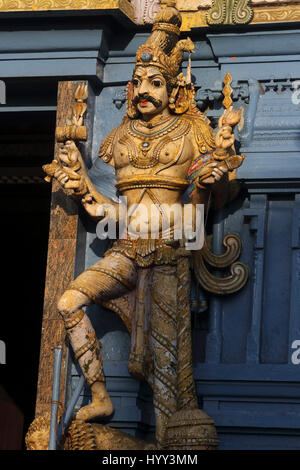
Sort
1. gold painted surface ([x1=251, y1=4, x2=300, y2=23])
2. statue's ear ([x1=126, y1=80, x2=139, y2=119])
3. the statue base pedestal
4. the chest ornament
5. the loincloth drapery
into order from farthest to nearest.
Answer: gold painted surface ([x1=251, y1=4, x2=300, y2=23]) < statue's ear ([x1=126, y1=80, x2=139, y2=119]) < the chest ornament < the loincloth drapery < the statue base pedestal

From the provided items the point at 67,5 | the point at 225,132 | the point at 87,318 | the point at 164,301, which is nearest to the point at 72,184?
the point at 87,318

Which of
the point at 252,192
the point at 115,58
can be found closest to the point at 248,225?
the point at 252,192

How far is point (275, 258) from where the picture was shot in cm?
856

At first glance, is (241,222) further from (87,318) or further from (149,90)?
(87,318)

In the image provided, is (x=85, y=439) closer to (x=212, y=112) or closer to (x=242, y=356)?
(x=242, y=356)

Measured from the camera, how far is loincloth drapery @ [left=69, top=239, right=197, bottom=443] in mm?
8039


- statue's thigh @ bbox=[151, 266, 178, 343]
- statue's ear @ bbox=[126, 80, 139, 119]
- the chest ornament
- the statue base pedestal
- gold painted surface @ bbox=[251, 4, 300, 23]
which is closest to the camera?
the statue base pedestal

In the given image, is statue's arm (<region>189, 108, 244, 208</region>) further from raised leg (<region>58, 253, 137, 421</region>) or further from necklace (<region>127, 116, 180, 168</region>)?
raised leg (<region>58, 253, 137, 421</region>)

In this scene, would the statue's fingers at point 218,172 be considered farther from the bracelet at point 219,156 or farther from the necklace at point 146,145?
the necklace at point 146,145

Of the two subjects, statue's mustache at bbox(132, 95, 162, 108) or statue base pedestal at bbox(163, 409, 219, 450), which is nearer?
statue base pedestal at bbox(163, 409, 219, 450)

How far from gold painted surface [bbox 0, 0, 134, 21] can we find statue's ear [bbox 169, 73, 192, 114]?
2.47ft

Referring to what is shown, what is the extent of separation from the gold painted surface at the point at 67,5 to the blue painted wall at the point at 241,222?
0.66 feet

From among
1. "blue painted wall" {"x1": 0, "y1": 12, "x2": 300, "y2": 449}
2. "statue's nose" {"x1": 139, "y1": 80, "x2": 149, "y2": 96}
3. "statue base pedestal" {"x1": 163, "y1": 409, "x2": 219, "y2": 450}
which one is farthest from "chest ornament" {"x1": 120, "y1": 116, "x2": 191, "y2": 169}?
"statue base pedestal" {"x1": 163, "y1": 409, "x2": 219, "y2": 450}

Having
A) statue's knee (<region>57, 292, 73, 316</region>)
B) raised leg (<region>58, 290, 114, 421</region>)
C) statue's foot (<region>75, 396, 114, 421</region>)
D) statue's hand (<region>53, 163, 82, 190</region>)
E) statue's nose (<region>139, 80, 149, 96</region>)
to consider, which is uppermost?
statue's nose (<region>139, 80, 149, 96</region>)
